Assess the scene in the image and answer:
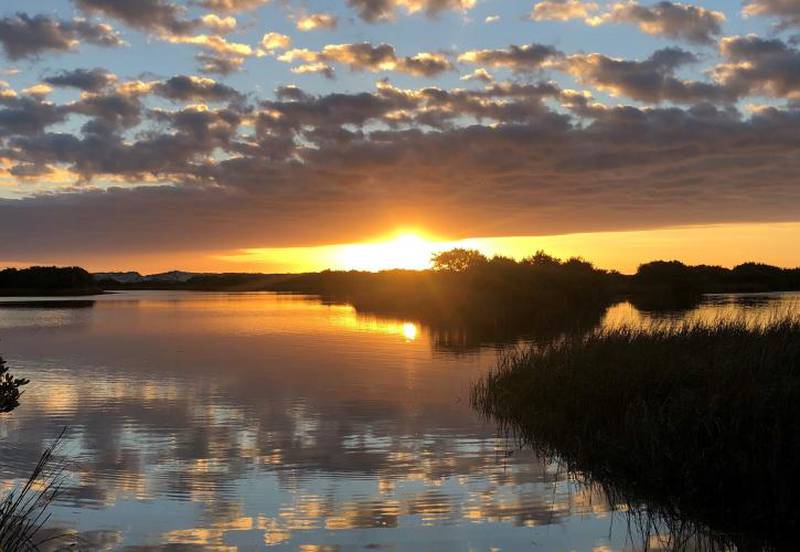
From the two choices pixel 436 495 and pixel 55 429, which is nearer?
pixel 436 495

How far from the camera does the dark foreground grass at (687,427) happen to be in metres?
9.33

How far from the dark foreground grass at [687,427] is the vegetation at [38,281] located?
484 feet

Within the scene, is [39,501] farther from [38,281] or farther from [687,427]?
[38,281]

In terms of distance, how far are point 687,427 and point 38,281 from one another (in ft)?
510

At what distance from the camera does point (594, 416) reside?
1445 centimetres

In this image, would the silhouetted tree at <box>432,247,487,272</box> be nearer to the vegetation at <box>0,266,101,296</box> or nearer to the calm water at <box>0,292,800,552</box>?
the calm water at <box>0,292,800,552</box>

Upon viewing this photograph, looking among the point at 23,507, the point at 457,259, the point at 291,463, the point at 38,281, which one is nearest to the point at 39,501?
the point at 23,507

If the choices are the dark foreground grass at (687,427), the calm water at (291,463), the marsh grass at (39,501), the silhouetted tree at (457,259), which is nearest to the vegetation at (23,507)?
the marsh grass at (39,501)

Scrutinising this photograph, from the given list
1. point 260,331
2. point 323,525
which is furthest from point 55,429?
point 260,331

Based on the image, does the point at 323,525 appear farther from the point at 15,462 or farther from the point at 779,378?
the point at 779,378

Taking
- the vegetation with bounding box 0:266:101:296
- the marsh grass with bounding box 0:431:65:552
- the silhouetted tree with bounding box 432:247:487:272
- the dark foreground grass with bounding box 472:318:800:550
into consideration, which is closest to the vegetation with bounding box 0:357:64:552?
the marsh grass with bounding box 0:431:65:552

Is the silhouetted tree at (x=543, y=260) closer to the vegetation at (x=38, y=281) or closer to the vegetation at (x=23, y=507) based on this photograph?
the vegetation at (x=23, y=507)

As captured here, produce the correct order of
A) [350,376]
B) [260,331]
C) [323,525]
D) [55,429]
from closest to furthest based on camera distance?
[323,525]
[55,429]
[350,376]
[260,331]

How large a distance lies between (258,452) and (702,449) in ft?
26.1
